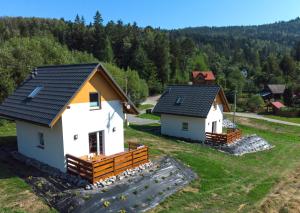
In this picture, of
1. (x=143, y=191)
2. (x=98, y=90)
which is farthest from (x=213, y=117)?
(x=143, y=191)

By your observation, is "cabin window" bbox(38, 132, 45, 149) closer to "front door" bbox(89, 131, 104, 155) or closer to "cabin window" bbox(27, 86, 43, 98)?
"cabin window" bbox(27, 86, 43, 98)

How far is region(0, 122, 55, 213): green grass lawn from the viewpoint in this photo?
515 inches

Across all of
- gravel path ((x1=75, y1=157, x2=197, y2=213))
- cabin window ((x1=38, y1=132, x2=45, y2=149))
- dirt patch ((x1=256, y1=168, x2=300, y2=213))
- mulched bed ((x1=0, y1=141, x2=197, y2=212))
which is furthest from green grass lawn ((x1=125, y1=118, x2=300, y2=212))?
cabin window ((x1=38, y1=132, x2=45, y2=149))

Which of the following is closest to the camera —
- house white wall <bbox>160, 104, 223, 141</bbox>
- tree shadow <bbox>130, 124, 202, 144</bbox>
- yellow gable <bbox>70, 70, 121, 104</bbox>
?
yellow gable <bbox>70, 70, 121, 104</bbox>

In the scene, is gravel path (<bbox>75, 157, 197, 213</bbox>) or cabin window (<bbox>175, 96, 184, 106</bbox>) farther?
cabin window (<bbox>175, 96, 184, 106</bbox>)

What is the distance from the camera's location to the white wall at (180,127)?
2980 centimetres

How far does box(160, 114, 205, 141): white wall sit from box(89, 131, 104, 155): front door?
42.9 ft

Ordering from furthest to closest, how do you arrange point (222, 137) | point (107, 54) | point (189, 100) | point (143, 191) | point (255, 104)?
1. point (107, 54)
2. point (255, 104)
3. point (189, 100)
4. point (222, 137)
5. point (143, 191)

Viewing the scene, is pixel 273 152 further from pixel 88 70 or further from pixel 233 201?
pixel 88 70

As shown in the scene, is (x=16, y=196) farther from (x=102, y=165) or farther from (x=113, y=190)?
(x=113, y=190)

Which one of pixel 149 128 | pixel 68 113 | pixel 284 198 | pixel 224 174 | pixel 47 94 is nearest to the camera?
pixel 284 198

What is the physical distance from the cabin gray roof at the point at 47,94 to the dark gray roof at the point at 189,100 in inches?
553

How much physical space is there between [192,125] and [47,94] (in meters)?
16.0

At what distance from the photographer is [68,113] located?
16891 millimetres
